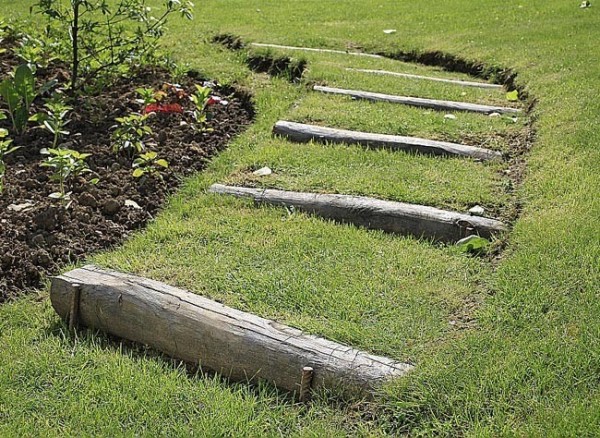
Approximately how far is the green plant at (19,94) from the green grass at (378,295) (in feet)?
4.52

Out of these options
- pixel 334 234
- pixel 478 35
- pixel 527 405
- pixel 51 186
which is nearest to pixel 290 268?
pixel 334 234

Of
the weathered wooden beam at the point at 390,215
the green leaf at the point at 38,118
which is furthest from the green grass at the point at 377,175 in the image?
the green leaf at the point at 38,118

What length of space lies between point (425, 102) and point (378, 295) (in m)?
3.10

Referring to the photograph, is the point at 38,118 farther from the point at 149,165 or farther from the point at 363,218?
the point at 363,218

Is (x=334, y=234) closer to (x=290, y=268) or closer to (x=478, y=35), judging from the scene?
(x=290, y=268)

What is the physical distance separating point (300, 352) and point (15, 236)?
1.85 meters

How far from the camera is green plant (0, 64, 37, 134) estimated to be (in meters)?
A: 5.42

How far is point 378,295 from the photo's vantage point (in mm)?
3605

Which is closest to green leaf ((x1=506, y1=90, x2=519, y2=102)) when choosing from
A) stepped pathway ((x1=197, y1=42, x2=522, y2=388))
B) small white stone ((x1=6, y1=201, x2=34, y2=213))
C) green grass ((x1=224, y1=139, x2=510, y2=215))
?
stepped pathway ((x1=197, y1=42, x2=522, y2=388))

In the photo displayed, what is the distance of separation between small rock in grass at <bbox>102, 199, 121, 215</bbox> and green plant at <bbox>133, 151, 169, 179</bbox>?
33 centimetres

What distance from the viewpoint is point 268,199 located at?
4.67 metres

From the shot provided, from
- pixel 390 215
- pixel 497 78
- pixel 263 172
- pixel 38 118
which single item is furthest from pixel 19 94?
pixel 497 78

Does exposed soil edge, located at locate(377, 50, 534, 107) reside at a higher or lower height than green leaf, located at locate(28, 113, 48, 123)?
higher

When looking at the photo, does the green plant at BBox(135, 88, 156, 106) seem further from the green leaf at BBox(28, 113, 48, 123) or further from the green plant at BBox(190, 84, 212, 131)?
the green leaf at BBox(28, 113, 48, 123)
